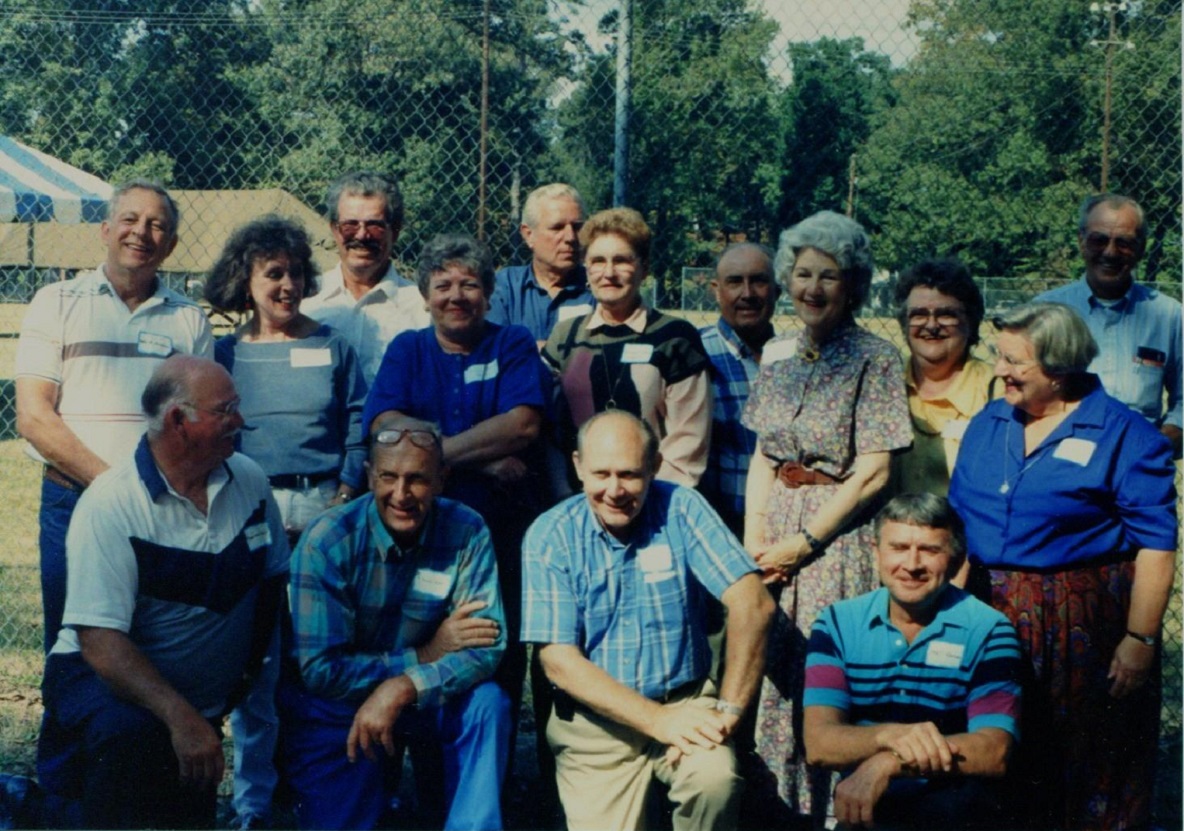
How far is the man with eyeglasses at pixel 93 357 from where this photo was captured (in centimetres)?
381

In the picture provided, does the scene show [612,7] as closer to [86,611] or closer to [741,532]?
[741,532]

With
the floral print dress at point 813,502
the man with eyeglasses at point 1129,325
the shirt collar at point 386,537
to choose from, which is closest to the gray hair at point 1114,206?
the man with eyeglasses at point 1129,325

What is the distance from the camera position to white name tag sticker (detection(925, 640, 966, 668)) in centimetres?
313

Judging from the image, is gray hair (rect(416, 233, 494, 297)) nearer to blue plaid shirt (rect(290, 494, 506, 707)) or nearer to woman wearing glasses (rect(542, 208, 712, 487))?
woman wearing glasses (rect(542, 208, 712, 487))

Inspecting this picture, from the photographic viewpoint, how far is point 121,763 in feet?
10.0

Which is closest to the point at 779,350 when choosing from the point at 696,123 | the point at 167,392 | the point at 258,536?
the point at 258,536

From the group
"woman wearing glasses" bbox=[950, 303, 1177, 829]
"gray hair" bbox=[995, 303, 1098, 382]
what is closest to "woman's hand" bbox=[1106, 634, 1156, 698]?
"woman wearing glasses" bbox=[950, 303, 1177, 829]

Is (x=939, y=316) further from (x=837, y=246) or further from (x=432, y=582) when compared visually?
(x=432, y=582)

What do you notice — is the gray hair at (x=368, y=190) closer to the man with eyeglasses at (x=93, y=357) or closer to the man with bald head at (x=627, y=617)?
the man with eyeglasses at (x=93, y=357)

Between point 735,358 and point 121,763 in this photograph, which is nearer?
point 121,763

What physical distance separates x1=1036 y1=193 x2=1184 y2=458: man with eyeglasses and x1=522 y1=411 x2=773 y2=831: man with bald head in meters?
1.88

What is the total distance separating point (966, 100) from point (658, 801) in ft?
28.8

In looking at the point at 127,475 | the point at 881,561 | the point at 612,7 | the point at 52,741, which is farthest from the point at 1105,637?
the point at 612,7

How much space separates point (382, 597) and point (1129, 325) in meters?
2.88
